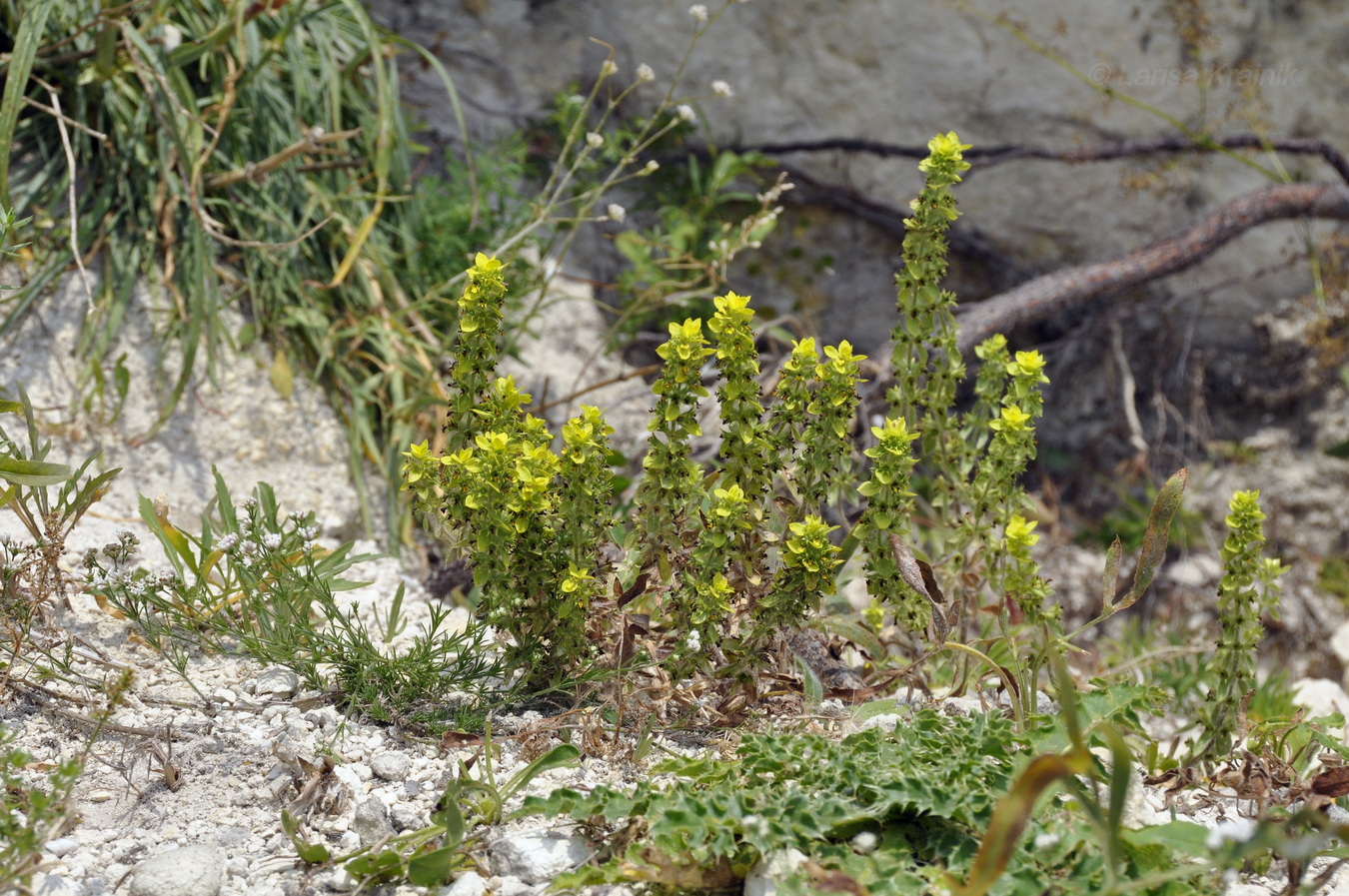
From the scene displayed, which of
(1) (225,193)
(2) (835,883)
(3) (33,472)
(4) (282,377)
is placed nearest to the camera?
(2) (835,883)

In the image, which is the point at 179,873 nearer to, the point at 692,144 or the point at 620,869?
the point at 620,869

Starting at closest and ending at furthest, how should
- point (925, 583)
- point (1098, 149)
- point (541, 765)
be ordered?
1. point (541, 765)
2. point (925, 583)
3. point (1098, 149)

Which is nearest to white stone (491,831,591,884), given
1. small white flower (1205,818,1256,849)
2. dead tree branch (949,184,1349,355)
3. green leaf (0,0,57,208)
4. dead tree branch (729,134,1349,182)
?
small white flower (1205,818,1256,849)

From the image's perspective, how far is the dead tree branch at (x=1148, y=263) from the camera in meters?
3.48

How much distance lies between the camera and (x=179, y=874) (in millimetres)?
1603

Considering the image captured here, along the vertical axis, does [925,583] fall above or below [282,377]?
below

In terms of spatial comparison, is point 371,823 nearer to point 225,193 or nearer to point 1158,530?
point 1158,530

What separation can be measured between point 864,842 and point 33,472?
1.67 metres

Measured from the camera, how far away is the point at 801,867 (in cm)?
159

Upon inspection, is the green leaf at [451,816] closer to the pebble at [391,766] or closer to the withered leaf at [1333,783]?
the pebble at [391,766]

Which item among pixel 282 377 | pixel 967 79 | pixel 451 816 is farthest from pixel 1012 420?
pixel 967 79

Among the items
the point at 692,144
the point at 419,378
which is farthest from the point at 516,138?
the point at 419,378

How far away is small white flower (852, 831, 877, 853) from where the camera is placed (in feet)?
5.12

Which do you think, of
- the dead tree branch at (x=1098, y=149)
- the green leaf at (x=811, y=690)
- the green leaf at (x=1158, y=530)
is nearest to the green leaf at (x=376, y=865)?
the green leaf at (x=811, y=690)
